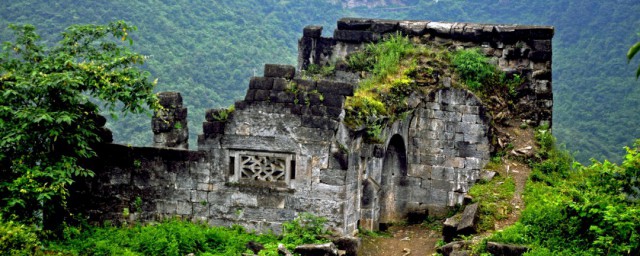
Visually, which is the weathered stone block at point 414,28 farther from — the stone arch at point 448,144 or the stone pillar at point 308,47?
the stone arch at point 448,144

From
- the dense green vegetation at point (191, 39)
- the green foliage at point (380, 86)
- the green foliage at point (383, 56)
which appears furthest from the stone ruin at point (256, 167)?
the dense green vegetation at point (191, 39)

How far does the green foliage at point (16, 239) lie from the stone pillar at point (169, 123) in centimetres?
352

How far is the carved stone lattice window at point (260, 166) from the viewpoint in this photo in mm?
13961

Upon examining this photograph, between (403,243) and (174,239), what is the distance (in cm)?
478

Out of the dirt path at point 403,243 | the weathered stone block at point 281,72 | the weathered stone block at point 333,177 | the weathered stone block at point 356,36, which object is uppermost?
the weathered stone block at point 356,36

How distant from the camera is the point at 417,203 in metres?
17.9

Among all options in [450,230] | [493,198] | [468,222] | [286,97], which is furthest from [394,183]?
[286,97]

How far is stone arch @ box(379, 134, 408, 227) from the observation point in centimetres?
1744

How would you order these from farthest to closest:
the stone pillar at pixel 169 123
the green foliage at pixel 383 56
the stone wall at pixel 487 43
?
1. the stone wall at pixel 487 43
2. the green foliage at pixel 383 56
3. the stone pillar at pixel 169 123

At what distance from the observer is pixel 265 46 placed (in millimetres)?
32250

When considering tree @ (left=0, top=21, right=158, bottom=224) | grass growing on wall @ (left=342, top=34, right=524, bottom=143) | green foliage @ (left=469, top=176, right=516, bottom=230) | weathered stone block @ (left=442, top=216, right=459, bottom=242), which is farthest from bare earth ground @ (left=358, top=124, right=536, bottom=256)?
tree @ (left=0, top=21, right=158, bottom=224)

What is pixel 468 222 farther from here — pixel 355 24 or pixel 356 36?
pixel 355 24

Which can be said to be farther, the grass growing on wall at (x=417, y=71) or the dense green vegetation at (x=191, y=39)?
the dense green vegetation at (x=191, y=39)

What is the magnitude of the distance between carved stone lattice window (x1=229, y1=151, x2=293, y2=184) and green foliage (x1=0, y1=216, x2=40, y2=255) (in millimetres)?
3622
